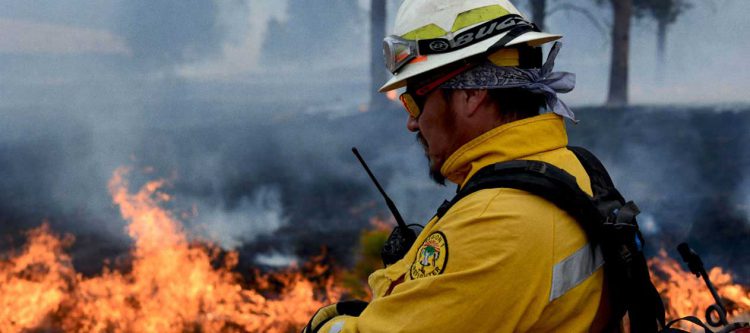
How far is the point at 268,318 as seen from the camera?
6.39 metres

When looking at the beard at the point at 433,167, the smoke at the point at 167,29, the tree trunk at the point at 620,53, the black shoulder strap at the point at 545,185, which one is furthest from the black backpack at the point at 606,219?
the tree trunk at the point at 620,53

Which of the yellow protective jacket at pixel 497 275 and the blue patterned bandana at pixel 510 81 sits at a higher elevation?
the blue patterned bandana at pixel 510 81

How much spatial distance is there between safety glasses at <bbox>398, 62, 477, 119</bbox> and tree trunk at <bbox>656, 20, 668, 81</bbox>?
12.1 m

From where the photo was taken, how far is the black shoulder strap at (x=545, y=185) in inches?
62.3

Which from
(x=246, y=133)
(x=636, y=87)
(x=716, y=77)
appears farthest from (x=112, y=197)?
(x=716, y=77)

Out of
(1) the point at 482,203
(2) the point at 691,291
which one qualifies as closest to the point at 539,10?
(2) the point at 691,291

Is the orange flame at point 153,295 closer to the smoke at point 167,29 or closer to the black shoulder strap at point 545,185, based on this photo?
the smoke at point 167,29

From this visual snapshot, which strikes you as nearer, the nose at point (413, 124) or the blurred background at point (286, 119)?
the nose at point (413, 124)

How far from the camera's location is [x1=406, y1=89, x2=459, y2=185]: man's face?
1.86 m

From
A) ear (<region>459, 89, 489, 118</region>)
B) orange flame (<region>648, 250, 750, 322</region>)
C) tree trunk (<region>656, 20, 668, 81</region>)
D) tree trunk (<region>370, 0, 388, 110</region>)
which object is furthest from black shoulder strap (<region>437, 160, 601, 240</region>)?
tree trunk (<region>656, 20, 668, 81</region>)

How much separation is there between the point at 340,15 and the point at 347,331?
11.6m

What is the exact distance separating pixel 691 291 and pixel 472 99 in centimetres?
568

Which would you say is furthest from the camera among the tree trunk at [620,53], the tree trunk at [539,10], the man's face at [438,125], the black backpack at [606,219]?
the tree trunk at [539,10]

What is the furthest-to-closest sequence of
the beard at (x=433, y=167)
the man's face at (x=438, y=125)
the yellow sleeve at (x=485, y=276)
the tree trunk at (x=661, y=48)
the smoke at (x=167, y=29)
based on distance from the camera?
the tree trunk at (x=661, y=48) → the smoke at (x=167, y=29) → the beard at (x=433, y=167) → the man's face at (x=438, y=125) → the yellow sleeve at (x=485, y=276)
